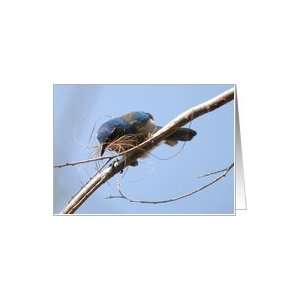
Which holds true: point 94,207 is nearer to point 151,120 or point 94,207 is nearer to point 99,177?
point 99,177

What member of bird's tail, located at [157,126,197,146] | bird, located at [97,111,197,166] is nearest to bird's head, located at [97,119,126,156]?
bird, located at [97,111,197,166]

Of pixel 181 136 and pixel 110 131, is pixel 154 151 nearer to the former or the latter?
pixel 181 136

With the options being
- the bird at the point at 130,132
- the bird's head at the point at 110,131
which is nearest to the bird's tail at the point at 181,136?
the bird at the point at 130,132

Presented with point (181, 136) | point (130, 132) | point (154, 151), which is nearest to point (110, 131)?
point (130, 132)

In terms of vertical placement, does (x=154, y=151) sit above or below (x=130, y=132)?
below

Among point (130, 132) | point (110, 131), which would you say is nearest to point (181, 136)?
point (130, 132)

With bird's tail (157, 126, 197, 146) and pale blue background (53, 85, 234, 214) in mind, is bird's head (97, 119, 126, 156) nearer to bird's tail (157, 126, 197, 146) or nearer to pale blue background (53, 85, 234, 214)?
pale blue background (53, 85, 234, 214)

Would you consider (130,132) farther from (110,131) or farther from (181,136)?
(181,136)
